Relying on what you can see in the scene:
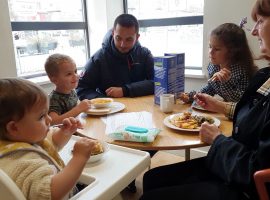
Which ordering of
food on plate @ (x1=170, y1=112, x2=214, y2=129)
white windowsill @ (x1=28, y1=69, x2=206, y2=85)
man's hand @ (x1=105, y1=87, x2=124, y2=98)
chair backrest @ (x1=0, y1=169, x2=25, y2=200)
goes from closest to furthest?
chair backrest @ (x1=0, y1=169, x2=25, y2=200) → food on plate @ (x1=170, y1=112, x2=214, y2=129) → man's hand @ (x1=105, y1=87, x2=124, y2=98) → white windowsill @ (x1=28, y1=69, x2=206, y2=85)

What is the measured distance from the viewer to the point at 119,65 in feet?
6.84

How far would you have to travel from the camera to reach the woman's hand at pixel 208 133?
1.08 meters

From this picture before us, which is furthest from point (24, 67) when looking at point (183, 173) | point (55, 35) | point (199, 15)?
point (183, 173)

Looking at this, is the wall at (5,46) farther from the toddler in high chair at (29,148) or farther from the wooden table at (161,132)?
the toddler in high chair at (29,148)

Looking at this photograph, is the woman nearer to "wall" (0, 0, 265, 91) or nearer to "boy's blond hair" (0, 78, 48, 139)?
"boy's blond hair" (0, 78, 48, 139)

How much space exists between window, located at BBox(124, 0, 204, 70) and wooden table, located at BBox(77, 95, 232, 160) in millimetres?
1288

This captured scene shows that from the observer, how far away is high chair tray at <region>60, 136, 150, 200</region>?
2.43 feet

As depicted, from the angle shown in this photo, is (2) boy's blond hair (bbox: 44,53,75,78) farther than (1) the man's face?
No

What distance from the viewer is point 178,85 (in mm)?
1639

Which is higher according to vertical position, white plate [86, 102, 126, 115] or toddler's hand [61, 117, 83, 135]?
toddler's hand [61, 117, 83, 135]

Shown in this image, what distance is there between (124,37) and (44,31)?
3.99 ft

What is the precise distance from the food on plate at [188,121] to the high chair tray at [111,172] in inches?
14.6

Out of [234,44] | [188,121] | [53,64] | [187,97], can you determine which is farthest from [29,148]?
[234,44]

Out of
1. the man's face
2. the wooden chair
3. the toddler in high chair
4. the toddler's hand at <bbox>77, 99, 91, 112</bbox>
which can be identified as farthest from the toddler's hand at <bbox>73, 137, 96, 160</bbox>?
the man's face
